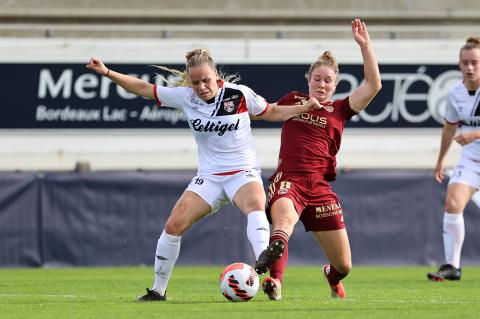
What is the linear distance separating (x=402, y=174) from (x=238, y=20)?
503 cm

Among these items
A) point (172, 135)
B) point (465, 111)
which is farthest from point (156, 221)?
point (465, 111)

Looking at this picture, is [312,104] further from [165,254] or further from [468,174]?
[468,174]

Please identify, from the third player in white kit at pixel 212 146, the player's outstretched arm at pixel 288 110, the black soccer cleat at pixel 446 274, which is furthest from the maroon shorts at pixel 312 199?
the black soccer cleat at pixel 446 274

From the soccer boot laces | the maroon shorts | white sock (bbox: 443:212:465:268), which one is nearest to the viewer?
the soccer boot laces

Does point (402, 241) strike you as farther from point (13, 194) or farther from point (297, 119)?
point (297, 119)

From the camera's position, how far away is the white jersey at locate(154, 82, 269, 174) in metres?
8.99

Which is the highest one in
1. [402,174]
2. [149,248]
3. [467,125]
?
[467,125]

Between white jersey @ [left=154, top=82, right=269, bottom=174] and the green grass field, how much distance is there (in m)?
1.08

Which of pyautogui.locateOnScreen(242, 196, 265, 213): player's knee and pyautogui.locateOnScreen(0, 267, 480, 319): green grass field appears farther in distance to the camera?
pyautogui.locateOnScreen(242, 196, 265, 213): player's knee

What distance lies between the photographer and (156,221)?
15.9 metres

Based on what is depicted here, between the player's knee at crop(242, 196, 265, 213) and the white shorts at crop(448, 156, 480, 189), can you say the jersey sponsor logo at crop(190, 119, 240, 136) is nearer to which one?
the player's knee at crop(242, 196, 265, 213)

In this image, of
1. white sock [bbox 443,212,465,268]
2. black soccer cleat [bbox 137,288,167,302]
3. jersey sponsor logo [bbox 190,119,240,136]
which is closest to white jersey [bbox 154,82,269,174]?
jersey sponsor logo [bbox 190,119,240,136]

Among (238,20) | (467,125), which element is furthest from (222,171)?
(238,20)

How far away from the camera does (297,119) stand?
931 centimetres
